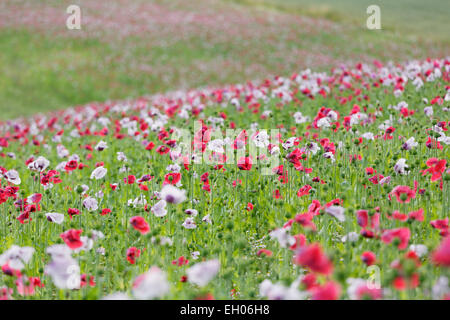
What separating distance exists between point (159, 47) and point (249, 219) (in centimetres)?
2060

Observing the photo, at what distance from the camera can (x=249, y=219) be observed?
4.12 meters

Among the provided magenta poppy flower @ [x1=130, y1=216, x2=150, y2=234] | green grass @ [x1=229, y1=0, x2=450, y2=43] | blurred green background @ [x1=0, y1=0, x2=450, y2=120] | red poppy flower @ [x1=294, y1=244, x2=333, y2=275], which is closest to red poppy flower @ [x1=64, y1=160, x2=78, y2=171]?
magenta poppy flower @ [x1=130, y1=216, x2=150, y2=234]

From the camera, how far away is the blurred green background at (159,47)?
20016 millimetres

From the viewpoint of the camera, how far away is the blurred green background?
20016 millimetres

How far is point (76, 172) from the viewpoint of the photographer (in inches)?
246

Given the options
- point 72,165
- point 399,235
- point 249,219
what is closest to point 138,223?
point 399,235

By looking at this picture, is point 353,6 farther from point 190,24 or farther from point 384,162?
point 384,162

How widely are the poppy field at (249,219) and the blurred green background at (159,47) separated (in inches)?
525

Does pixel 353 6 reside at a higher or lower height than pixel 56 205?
higher

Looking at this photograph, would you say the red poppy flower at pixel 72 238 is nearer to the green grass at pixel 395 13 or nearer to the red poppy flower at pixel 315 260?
the red poppy flower at pixel 315 260

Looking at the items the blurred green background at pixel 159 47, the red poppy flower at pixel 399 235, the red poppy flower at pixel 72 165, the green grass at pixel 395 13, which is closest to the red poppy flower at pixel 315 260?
the red poppy flower at pixel 399 235

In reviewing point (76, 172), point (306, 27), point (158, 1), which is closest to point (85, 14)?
point (158, 1)

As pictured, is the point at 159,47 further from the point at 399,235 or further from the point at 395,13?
the point at 395,13
